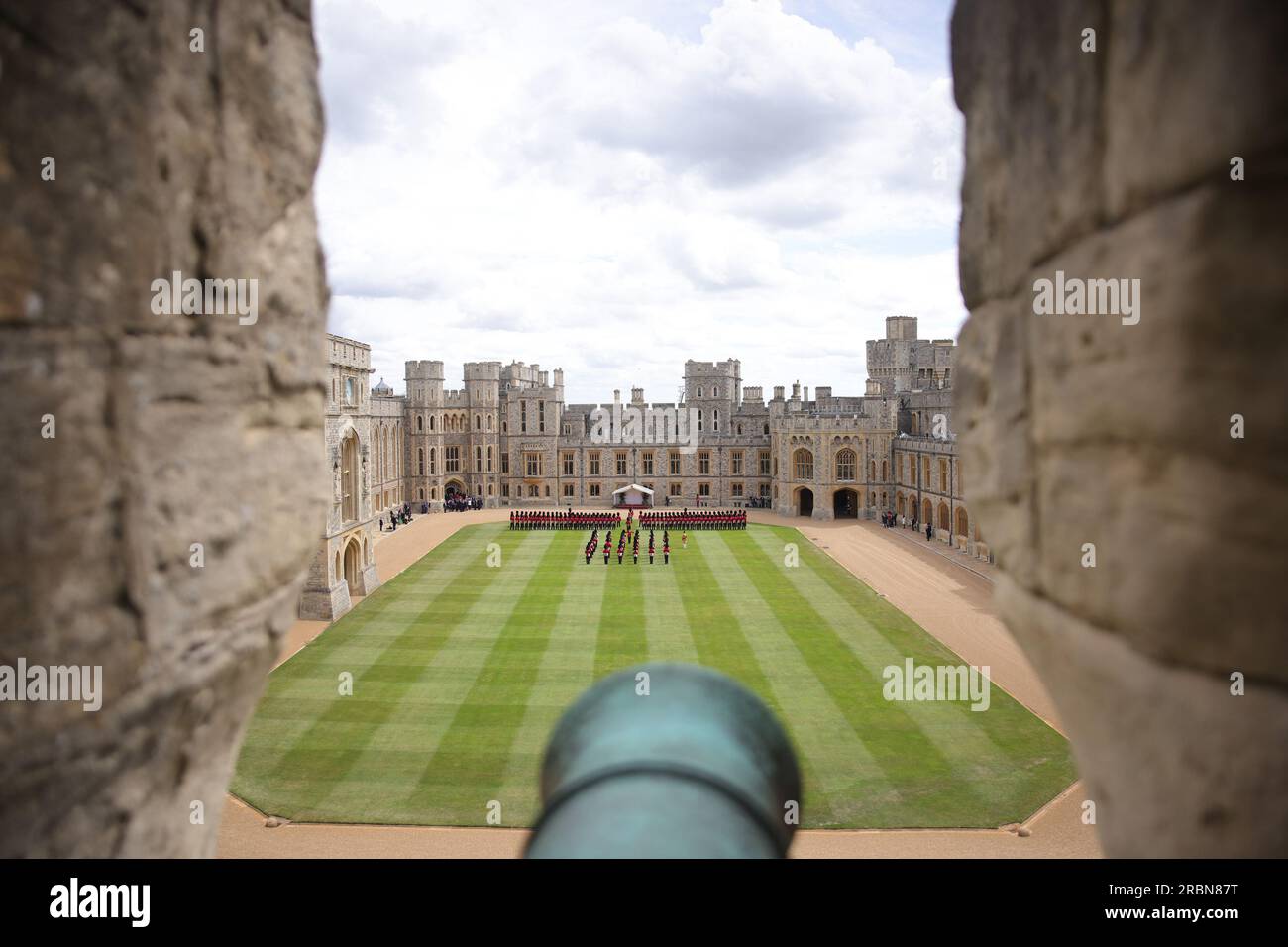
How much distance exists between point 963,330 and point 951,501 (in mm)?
35734

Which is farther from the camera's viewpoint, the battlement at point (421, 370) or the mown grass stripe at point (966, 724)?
the battlement at point (421, 370)

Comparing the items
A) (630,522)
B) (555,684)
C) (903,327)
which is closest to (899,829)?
(555,684)

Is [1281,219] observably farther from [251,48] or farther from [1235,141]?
[251,48]

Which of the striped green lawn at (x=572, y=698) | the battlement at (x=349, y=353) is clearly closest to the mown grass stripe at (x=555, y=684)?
the striped green lawn at (x=572, y=698)

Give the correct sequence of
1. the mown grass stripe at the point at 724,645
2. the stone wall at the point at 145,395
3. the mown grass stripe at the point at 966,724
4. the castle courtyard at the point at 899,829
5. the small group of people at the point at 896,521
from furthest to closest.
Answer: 1. the small group of people at the point at 896,521
2. the mown grass stripe at the point at 966,724
3. the mown grass stripe at the point at 724,645
4. the castle courtyard at the point at 899,829
5. the stone wall at the point at 145,395

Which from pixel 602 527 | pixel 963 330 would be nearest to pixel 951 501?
pixel 602 527

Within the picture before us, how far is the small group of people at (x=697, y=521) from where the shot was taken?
40.1 metres

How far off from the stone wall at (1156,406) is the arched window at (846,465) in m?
44.3

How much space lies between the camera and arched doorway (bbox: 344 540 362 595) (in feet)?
86.5

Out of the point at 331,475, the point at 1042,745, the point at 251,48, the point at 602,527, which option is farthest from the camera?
the point at 602,527

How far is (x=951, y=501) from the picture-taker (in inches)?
1432

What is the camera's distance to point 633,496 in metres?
45.9

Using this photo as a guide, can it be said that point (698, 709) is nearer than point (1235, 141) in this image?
No

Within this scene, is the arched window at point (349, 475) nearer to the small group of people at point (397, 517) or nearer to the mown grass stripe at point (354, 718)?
the mown grass stripe at point (354, 718)
